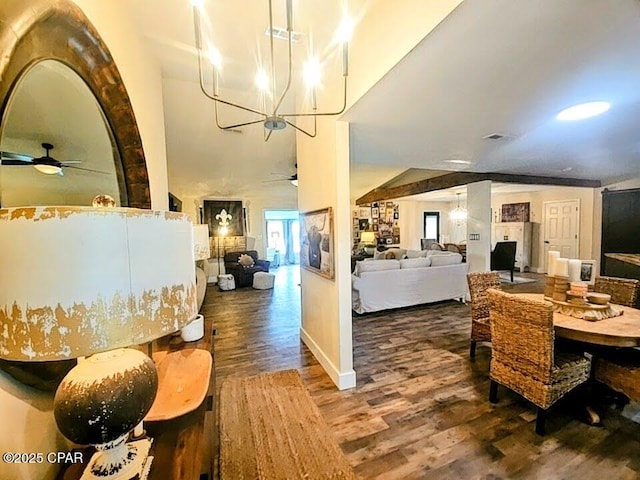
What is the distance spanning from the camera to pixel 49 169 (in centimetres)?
100

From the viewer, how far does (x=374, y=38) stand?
1.92 meters

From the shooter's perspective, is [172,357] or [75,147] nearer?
[75,147]

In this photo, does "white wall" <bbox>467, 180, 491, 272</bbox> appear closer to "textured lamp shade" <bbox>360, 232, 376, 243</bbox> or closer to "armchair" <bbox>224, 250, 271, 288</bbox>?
"armchair" <bbox>224, 250, 271, 288</bbox>

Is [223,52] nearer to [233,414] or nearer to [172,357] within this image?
[172,357]

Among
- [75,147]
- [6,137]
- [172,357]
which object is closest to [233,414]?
[172,357]

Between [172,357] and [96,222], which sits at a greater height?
[96,222]

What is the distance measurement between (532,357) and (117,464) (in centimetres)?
243

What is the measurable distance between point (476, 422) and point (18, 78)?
3050mm

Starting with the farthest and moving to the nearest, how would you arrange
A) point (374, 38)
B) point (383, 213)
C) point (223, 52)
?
point (383, 213) → point (223, 52) → point (374, 38)

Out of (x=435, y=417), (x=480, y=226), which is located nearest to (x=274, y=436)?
(x=435, y=417)

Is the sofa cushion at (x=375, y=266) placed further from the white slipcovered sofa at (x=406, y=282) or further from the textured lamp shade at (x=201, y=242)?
the textured lamp shade at (x=201, y=242)

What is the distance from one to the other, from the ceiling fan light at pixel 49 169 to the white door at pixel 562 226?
1012cm

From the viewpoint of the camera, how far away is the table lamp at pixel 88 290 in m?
0.54

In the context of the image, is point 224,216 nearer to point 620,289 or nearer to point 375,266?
point 375,266
